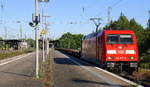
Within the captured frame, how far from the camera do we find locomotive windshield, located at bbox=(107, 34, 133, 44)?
88.0 feet

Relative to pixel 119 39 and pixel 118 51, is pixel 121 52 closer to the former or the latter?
pixel 118 51

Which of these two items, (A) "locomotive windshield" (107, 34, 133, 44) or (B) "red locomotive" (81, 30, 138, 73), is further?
(A) "locomotive windshield" (107, 34, 133, 44)

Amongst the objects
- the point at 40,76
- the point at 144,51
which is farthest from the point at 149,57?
the point at 40,76

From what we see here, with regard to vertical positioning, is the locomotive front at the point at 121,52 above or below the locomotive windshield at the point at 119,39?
below

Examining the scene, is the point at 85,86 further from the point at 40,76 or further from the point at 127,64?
the point at 127,64

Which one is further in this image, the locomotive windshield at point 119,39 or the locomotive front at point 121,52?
the locomotive windshield at point 119,39

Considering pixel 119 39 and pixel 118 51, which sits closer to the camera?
pixel 118 51

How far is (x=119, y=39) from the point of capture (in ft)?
88.3

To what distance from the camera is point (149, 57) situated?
46.5 metres

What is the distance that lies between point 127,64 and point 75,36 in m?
155

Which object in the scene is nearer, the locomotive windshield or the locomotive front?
the locomotive front

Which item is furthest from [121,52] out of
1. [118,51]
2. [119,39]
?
[119,39]

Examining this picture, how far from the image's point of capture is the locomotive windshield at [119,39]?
2683cm

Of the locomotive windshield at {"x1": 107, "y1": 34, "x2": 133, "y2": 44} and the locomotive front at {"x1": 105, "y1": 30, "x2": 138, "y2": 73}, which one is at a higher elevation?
the locomotive windshield at {"x1": 107, "y1": 34, "x2": 133, "y2": 44}
